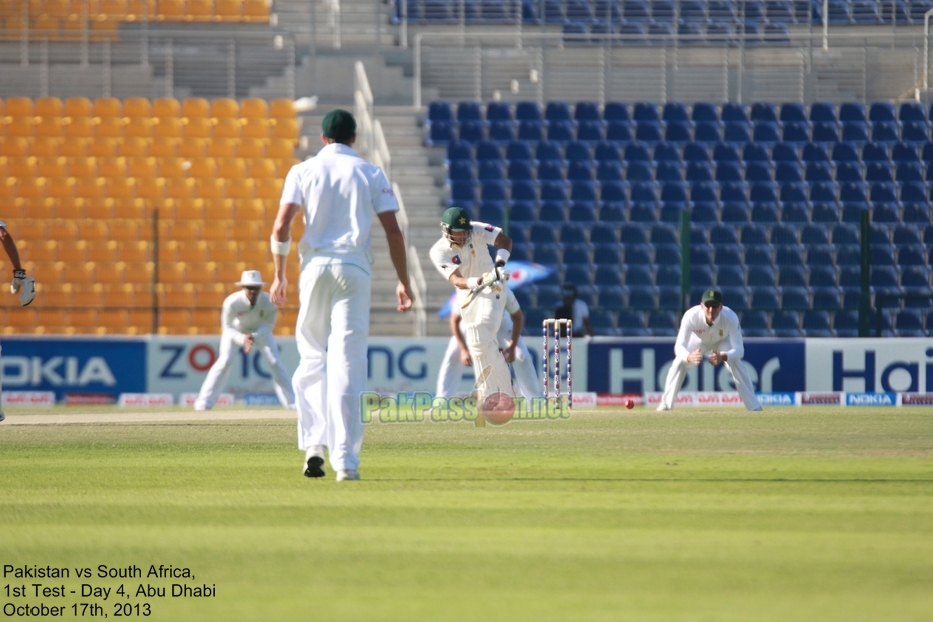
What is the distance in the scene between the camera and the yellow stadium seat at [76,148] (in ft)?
80.0

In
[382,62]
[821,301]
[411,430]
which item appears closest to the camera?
[411,430]

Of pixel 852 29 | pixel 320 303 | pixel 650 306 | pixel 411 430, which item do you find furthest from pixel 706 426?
pixel 852 29

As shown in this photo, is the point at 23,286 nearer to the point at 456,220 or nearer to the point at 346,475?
the point at 456,220

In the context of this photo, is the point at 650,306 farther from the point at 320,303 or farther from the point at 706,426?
the point at 320,303

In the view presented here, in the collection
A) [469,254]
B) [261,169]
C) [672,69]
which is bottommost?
[469,254]

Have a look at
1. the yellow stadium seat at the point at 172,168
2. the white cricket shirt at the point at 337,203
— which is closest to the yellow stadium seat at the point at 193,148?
the yellow stadium seat at the point at 172,168

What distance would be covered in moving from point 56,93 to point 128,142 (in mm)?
2554

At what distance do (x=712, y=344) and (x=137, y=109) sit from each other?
13.1 meters

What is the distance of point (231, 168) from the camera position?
79.5 feet

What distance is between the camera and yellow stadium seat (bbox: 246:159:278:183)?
2411cm

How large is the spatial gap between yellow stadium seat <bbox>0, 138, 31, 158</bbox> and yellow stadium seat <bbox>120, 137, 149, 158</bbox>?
1.70 m

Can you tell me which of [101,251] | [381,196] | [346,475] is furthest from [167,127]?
[346,475]

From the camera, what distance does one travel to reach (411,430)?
12.5 metres

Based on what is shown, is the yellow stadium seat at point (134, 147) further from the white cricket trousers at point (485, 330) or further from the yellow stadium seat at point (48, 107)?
the white cricket trousers at point (485, 330)
